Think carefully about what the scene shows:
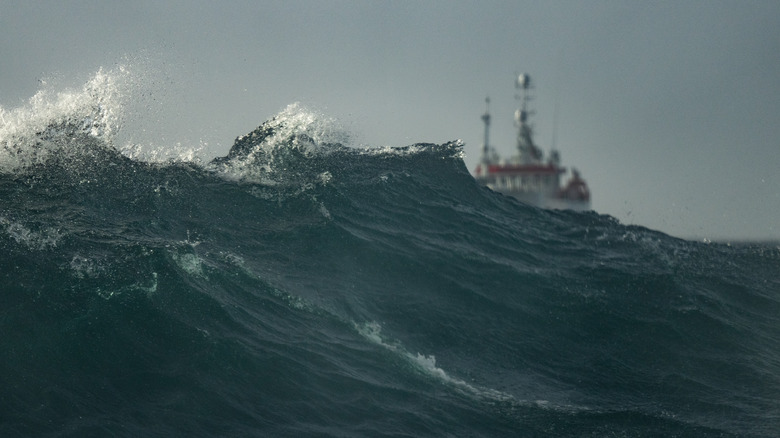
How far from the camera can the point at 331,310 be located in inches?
714

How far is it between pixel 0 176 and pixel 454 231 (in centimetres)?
1385

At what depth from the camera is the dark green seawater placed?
14.1 metres

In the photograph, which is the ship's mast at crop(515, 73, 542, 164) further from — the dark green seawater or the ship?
the dark green seawater

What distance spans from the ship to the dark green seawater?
2144 inches

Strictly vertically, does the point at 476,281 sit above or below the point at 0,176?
below

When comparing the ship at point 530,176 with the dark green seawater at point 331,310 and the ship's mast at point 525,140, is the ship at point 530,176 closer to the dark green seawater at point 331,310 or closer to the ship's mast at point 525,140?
the ship's mast at point 525,140

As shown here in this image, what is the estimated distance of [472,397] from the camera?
625 inches

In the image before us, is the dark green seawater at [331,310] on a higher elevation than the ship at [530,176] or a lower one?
lower

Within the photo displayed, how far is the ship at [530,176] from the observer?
8381 centimetres

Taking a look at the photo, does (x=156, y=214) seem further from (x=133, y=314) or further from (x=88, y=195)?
(x=133, y=314)

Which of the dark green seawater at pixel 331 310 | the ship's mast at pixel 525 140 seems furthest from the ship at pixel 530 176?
the dark green seawater at pixel 331 310

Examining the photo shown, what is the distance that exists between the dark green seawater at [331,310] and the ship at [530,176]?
2144 inches

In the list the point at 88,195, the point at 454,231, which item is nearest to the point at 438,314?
the point at 454,231

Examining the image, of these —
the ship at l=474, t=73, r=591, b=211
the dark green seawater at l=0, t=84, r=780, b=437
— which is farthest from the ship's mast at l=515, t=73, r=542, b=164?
the dark green seawater at l=0, t=84, r=780, b=437
